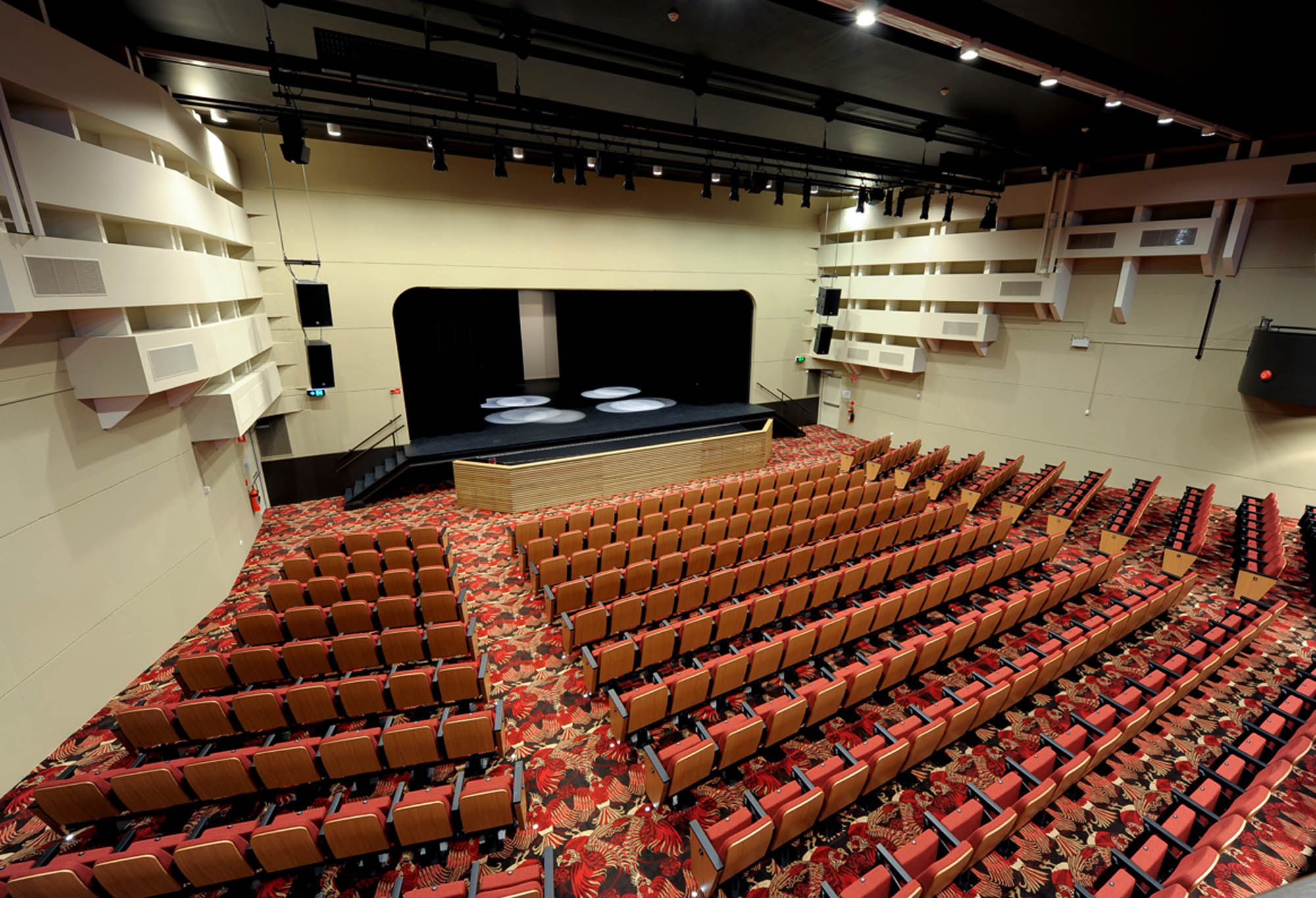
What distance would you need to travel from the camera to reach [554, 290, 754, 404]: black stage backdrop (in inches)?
499

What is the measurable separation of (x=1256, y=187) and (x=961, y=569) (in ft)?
23.6

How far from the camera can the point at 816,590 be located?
18.3ft

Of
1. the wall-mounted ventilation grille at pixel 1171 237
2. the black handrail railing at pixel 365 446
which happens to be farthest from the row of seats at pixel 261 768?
the wall-mounted ventilation grille at pixel 1171 237

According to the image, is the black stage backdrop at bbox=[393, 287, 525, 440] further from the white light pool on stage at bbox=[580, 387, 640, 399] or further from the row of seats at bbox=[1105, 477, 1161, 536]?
the row of seats at bbox=[1105, 477, 1161, 536]

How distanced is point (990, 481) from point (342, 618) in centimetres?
972

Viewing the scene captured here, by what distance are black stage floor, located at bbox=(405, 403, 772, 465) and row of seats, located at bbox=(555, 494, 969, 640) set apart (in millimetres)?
4050

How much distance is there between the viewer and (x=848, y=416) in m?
13.7

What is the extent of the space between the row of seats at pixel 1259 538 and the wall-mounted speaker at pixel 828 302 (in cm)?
Answer: 732

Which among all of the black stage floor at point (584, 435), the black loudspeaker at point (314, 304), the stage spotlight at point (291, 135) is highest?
the stage spotlight at point (291, 135)

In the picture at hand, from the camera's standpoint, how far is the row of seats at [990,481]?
8.52 m

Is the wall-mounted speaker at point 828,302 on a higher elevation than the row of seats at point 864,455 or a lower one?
higher

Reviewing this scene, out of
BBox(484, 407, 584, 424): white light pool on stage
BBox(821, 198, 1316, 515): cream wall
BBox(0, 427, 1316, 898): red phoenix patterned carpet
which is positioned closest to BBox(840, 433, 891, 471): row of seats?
BBox(821, 198, 1316, 515): cream wall

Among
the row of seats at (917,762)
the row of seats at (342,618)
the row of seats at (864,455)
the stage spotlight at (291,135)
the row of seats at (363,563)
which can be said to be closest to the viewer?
the row of seats at (917,762)

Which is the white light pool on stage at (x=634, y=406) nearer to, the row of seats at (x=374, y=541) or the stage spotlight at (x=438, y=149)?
the row of seats at (x=374, y=541)
